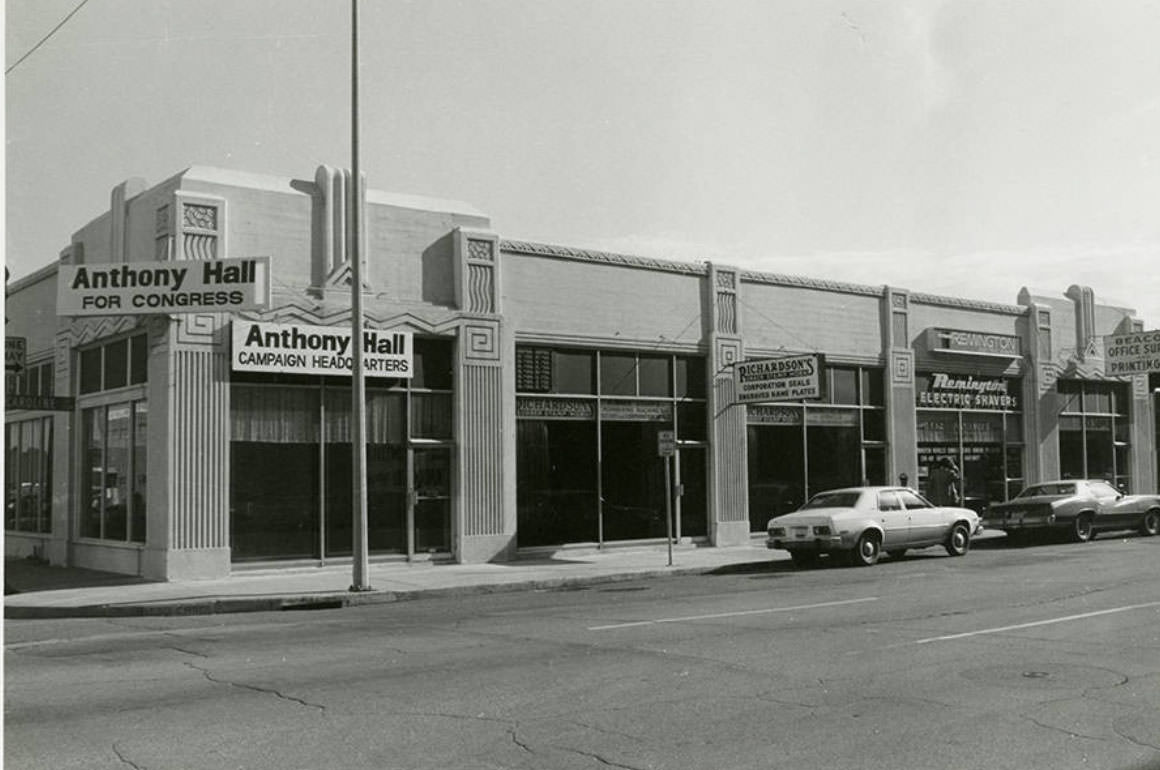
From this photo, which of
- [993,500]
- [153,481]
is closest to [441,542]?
[153,481]

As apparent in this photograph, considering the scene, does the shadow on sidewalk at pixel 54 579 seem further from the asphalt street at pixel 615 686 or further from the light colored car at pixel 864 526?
the light colored car at pixel 864 526

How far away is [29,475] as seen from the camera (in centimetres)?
2555

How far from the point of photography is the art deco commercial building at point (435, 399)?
62.6ft

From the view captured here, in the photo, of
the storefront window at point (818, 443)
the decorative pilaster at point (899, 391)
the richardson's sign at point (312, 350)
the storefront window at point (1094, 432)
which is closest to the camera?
the richardson's sign at point (312, 350)

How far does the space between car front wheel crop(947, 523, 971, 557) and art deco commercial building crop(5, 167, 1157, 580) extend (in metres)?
3.93

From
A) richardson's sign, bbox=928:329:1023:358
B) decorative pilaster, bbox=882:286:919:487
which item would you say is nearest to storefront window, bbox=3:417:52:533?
decorative pilaster, bbox=882:286:919:487

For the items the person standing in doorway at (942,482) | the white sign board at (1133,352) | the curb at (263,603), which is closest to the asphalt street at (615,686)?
the curb at (263,603)

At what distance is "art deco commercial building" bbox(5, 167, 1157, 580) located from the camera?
19078 millimetres

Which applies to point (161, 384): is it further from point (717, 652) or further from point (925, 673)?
point (925, 673)

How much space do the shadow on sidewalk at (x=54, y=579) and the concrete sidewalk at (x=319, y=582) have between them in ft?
0.06

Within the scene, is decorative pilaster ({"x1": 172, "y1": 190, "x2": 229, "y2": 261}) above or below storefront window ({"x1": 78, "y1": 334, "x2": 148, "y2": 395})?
above

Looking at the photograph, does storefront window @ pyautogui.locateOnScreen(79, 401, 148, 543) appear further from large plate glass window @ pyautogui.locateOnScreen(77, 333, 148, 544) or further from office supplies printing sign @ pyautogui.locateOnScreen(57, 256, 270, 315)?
office supplies printing sign @ pyautogui.locateOnScreen(57, 256, 270, 315)

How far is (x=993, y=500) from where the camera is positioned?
31.1 meters

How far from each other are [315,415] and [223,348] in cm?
207
